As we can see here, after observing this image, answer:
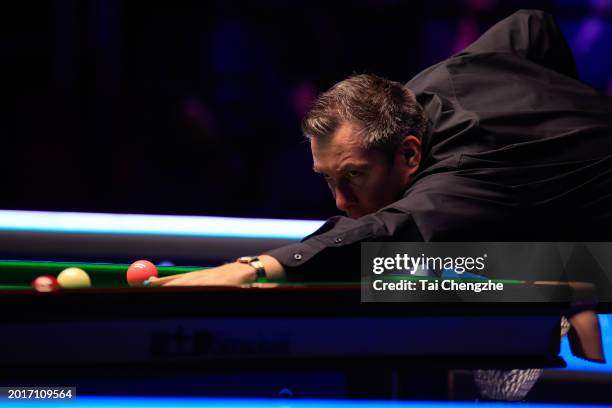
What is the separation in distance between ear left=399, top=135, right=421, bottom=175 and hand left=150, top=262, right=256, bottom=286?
26.9 inches

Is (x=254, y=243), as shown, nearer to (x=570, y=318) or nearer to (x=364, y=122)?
(x=364, y=122)

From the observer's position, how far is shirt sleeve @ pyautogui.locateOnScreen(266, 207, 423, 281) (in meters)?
2.04

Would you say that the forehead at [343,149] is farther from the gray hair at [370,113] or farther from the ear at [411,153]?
the ear at [411,153]

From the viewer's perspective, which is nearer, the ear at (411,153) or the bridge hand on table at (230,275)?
the bridge hand on table at (230,275)

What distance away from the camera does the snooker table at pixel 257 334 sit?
5.70 ft

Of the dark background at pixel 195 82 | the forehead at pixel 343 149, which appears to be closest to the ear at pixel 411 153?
the forehead at pixel 343 149

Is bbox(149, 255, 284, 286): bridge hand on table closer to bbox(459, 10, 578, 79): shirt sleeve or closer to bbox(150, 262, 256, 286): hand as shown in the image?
bbox(150, 262, 256, 286): hand

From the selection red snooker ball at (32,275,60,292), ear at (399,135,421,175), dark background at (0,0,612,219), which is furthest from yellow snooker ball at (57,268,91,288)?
dark background at (0,0,612,219)

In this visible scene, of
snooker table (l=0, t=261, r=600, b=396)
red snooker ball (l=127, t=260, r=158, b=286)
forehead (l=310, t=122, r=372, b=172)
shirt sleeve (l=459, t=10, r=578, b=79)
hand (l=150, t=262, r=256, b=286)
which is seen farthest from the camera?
shirt sleeve (l=459, t=10, r=578, b=79)

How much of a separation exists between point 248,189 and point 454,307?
356 centimetres

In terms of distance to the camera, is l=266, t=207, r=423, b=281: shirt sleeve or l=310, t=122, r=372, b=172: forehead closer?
l=266, t=207, r=423, b=281: shirt sleeve

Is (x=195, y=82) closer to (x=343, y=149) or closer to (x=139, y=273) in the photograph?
(x=343, y=149)

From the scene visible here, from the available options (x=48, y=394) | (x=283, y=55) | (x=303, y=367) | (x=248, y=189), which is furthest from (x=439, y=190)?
(x=283, y=55)

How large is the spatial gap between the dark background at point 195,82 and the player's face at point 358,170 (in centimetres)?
273
